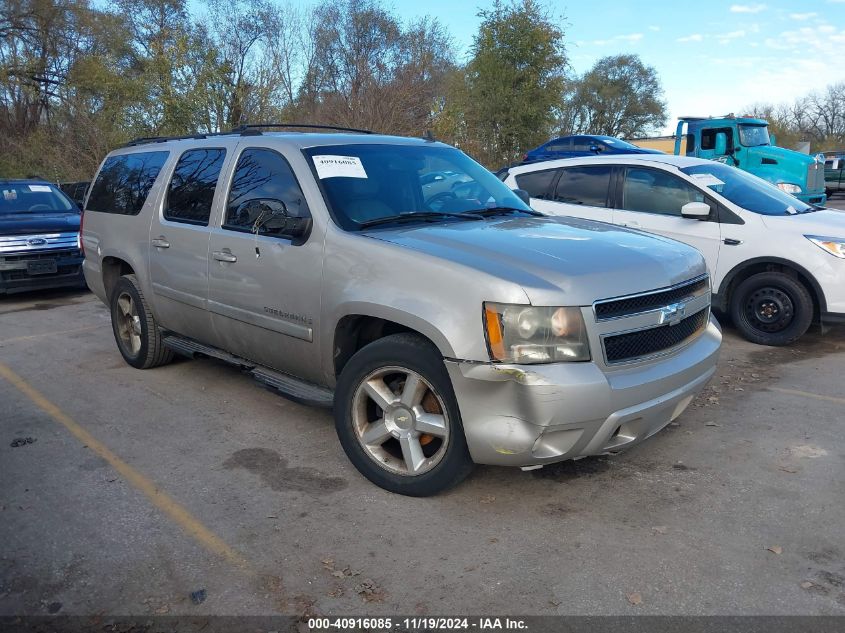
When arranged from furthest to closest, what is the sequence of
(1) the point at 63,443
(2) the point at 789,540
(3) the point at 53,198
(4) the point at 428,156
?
(3) the point at 53,198 < (4) the point at 428,156 < (1) the point at 63,443 < (2) the point at 789,540

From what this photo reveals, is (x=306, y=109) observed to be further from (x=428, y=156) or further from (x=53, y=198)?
(x=428, y=156)

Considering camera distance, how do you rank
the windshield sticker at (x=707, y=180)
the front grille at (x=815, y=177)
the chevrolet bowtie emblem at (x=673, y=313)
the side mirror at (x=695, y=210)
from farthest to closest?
the front grille at (x=815, y=177), the windshield sticker at (x=707, y=180), the side mirror at (x=695, y=210), the chevrolet bowtie emblem at (x=673, y=313)

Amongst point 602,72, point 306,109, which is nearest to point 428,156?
point 306,109

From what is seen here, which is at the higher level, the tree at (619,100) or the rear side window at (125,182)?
the tree at (619,100)

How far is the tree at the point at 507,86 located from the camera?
18.3m

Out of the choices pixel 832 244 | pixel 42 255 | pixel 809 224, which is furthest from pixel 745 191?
pixel 42 255

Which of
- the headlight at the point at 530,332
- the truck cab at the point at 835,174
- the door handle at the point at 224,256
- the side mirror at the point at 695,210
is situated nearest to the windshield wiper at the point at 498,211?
the headlight at the point at 530,332

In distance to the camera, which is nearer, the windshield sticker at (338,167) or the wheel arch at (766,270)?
the windshield sticker at (338,167)

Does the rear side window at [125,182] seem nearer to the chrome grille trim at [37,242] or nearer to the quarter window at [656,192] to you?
the chrome grille trim at [37,242]

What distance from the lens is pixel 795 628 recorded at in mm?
2529

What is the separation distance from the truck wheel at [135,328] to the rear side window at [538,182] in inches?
173

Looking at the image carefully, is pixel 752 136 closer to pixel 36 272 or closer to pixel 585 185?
pixel 585 185

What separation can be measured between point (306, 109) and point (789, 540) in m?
22.9

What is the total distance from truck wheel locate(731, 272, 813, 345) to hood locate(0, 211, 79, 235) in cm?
850
